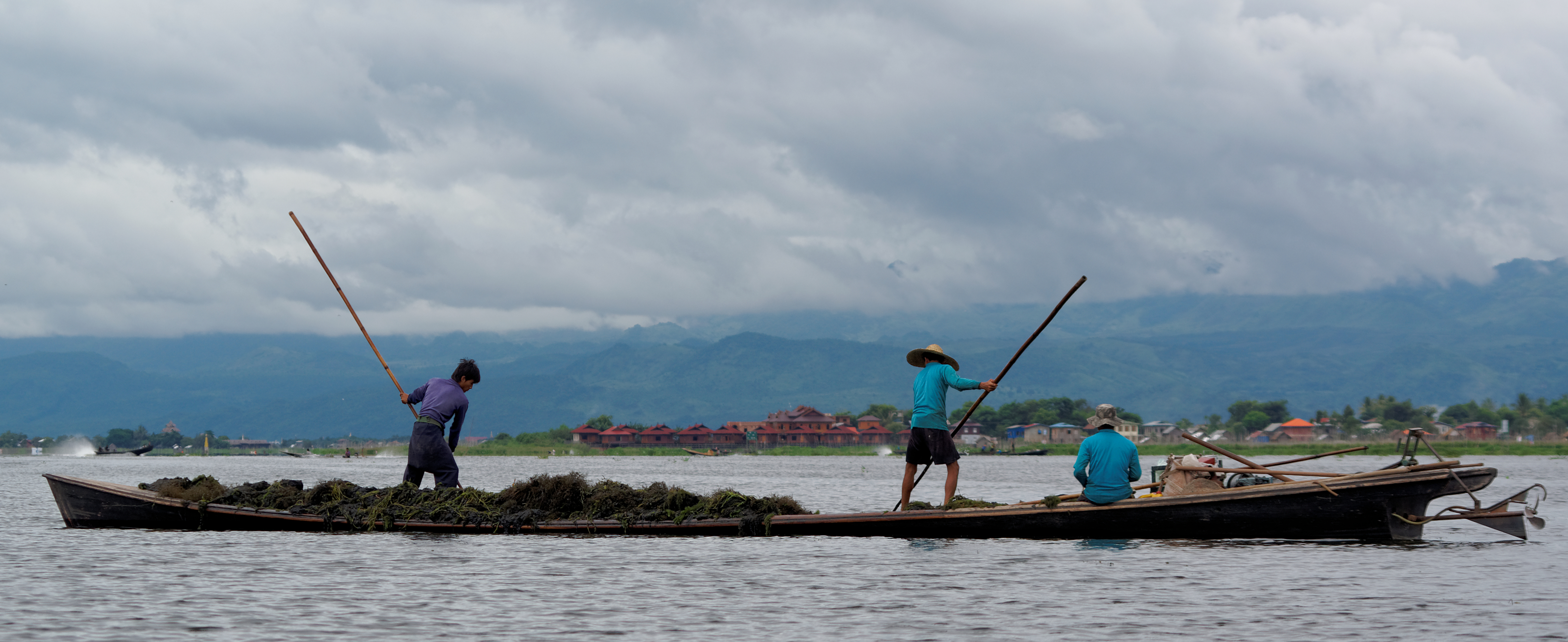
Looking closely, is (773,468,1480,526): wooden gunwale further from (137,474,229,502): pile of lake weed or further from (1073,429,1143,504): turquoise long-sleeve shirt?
(137,474,229,502): pile of lake weed

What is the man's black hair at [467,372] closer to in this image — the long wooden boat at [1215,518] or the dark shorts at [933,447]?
the long wooden boat at [1215,518]

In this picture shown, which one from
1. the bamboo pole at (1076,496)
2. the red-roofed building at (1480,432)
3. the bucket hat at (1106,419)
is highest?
Answer: the red-roofed building at (1480,432)

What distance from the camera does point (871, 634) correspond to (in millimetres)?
10039

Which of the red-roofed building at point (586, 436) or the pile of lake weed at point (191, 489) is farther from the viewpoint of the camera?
the red-roofed building at point (586, 436)

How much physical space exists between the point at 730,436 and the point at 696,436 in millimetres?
6113

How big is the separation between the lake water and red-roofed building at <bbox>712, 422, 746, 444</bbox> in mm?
170780

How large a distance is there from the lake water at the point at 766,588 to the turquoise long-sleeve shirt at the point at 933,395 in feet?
5.18

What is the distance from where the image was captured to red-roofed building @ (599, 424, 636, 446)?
7397 inches

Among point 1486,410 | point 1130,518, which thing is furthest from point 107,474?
point 1486,410

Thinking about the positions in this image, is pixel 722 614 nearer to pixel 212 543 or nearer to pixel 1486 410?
pixel 212 543

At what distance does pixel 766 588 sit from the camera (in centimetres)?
1265

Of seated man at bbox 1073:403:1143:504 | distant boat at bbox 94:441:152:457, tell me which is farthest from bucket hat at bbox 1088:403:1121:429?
distant boat at bbox 94:441:152:457

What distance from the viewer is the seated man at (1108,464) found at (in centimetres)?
1583

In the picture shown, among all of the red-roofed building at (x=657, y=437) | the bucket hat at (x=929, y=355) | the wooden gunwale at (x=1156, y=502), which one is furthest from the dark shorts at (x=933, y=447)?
the red-roofed building at (x=657, y=437)
